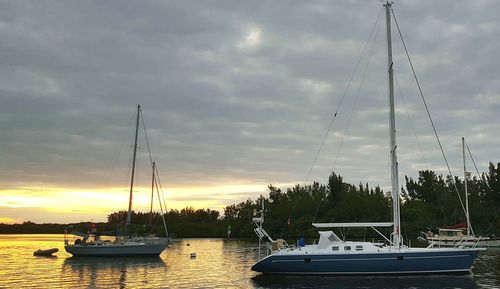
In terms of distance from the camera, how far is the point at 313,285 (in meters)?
34.8

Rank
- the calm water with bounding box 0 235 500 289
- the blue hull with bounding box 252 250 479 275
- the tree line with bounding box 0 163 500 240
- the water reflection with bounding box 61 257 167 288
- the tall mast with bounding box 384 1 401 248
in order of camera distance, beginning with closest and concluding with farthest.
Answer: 1. the calm water with bounding box 0 235 500 289
2. the blue hull with bounding box 252 250 479 275
3. the tall mast with bounding box 384 1 401 248
4. the water reflection with bounding box 61 257 167 288
5. the tree line with bounding box 0 163 500 240

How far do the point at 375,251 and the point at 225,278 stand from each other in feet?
42.8

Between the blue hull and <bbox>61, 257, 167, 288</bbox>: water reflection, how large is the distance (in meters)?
12.6

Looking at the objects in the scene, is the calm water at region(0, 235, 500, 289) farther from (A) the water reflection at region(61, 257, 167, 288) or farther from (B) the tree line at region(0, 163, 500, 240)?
(B) the tree line at region(0, 163, 500, 240)

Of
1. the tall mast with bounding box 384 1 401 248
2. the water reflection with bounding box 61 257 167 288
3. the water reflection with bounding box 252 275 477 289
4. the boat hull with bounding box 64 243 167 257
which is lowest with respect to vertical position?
the water reflection with bounding box 61 257 167 288

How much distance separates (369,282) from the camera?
3562 cm

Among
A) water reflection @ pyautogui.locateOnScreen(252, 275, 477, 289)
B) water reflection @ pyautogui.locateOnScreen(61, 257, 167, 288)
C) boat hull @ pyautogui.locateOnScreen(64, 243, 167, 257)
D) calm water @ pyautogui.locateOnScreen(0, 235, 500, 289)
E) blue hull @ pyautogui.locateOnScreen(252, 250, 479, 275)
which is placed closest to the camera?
water reflection @ pyautogui.locateOnScreen(252, 275, 477, 289)

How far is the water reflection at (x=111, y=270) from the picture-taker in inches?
1526

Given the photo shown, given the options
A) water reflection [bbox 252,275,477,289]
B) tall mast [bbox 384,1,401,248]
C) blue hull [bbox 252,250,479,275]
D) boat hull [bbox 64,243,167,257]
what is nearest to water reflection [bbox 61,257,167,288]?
boat hull [bbox 64,243,167,257]

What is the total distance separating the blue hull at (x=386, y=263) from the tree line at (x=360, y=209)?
56862 mm

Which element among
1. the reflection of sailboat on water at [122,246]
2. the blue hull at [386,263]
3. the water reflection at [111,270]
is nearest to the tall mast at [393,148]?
the blue hull at [386,263]

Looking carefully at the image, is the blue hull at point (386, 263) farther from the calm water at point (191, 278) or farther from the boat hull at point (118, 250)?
the boat hull at point (118, 250)

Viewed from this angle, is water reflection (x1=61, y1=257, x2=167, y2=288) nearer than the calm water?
No

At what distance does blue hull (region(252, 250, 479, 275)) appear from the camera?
36.5 meters
